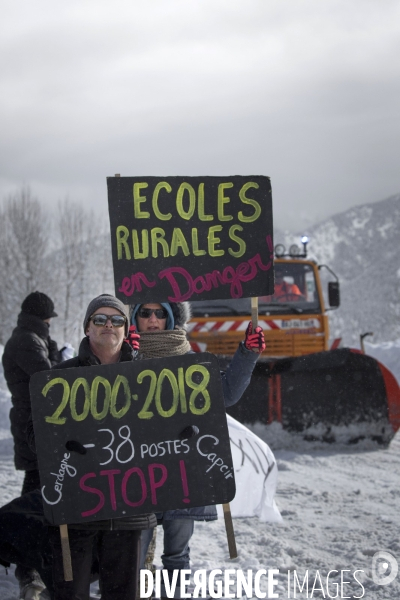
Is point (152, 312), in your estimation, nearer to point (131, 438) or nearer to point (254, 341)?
point (254, 341)

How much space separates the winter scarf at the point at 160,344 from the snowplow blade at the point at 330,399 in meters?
4.70

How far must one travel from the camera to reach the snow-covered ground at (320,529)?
13.3 feet

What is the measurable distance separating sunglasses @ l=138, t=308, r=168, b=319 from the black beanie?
125 centimetres

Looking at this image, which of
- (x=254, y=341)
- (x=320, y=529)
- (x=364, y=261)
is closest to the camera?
(x=254, y=341)

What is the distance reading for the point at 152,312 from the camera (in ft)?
12.2

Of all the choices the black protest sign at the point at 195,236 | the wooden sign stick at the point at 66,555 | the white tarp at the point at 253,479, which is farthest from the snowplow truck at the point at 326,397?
the wooden sign stick at the point at 66,555

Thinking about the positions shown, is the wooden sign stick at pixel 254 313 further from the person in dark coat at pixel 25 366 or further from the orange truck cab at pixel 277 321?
the orange truck cab at pixel 277 321

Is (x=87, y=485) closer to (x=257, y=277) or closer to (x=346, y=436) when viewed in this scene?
(x=257, y=277)

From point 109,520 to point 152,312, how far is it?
3.92ft

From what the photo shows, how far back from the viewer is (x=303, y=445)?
8.05 m

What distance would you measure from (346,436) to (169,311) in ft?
16.3

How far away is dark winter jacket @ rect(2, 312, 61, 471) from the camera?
4398 millimetres

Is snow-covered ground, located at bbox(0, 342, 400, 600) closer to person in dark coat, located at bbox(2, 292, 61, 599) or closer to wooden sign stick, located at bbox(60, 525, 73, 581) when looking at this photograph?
person in dark coat, located at bbox(2, 292, 61, 599)

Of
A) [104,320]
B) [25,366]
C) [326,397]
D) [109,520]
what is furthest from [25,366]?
[326,397]
